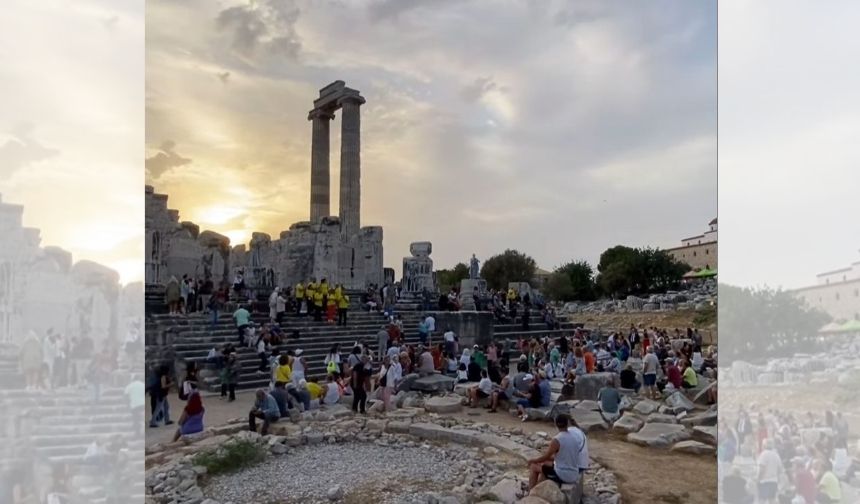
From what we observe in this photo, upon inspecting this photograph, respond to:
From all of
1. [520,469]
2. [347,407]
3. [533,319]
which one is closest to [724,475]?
[520,469]

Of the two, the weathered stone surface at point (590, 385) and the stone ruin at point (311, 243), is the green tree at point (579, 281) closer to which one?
the stone ruin at point (311, 243)

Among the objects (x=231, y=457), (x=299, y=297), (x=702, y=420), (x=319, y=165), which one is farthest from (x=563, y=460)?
(x=319, y=165)

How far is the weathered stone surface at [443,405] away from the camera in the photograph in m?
10.4

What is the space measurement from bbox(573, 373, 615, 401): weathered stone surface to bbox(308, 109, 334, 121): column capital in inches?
720

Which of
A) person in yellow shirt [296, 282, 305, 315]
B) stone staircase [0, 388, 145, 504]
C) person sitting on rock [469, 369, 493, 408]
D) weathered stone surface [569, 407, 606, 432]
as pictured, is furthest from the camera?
person in yellow shirt [296, 282, 305, 315]

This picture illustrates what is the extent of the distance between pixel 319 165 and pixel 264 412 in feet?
60.3

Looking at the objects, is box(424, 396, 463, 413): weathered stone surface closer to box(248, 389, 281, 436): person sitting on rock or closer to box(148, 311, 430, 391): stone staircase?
box(248, 389, 281, 436): person sitting on rock

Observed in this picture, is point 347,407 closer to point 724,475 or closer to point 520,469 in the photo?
point 520,469

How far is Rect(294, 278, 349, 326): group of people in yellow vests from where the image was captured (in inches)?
626

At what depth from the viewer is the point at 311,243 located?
2223cm

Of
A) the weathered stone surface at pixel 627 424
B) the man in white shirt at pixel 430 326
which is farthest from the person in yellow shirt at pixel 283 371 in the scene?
the man in white shirt at pixel 430 326

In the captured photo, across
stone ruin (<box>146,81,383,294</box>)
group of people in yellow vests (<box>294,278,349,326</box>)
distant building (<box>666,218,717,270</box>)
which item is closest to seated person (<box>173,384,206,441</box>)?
group of people in yellow vests (<box>294,278,349,326</box>)

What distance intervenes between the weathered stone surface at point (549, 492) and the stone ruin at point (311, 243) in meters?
14.0

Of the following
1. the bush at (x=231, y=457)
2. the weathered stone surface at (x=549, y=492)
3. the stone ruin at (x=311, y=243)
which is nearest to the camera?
the weathered stone surface at (x=549, y=492)
